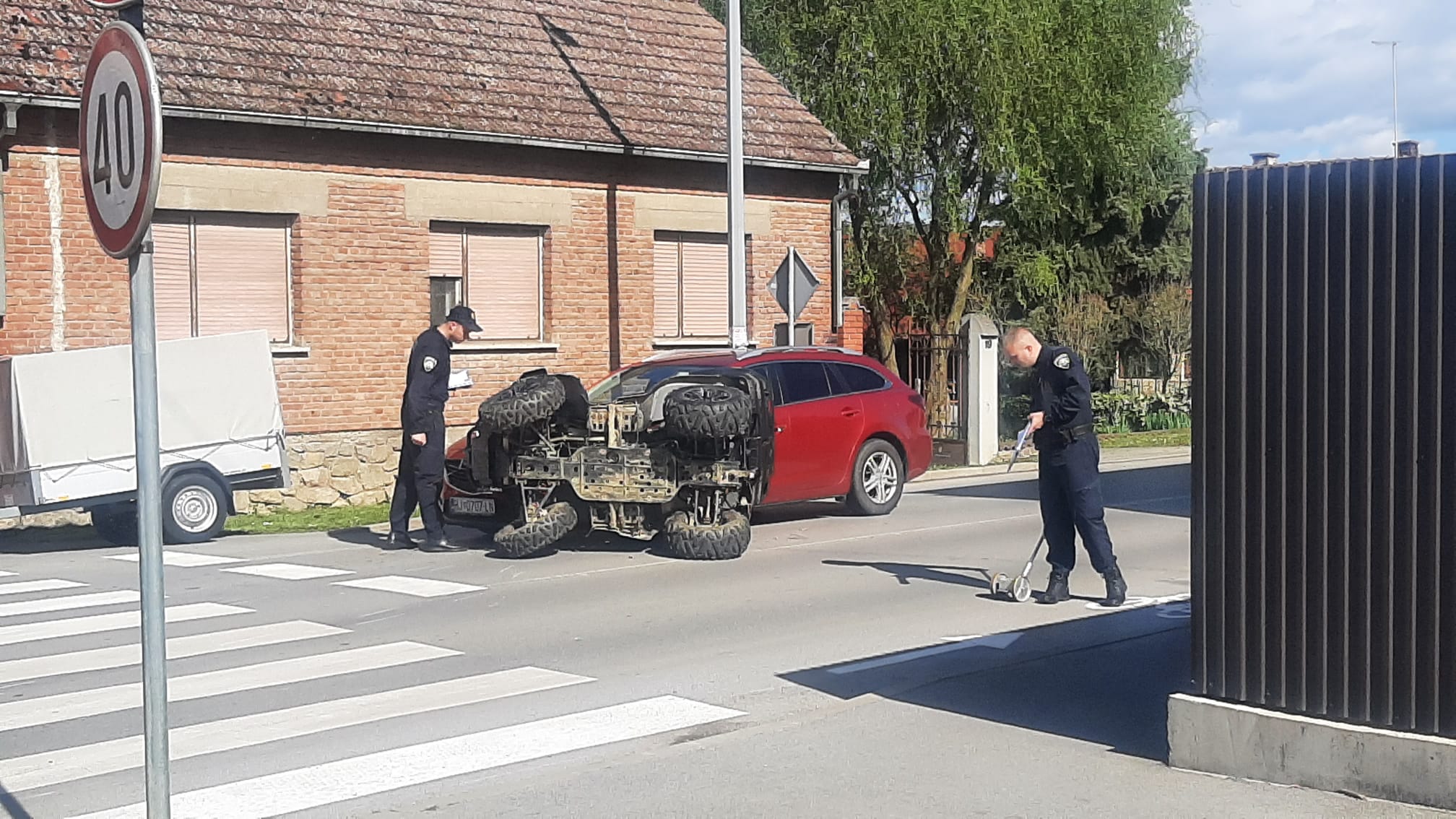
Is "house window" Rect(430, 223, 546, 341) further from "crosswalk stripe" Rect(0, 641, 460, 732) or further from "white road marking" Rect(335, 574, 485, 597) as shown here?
"crosswalk stripe" Rect(0, 641, 460, 732)

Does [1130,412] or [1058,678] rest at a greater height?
[1130,412]

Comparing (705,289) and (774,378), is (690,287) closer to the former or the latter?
(705,289)

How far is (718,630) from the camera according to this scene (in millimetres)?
10055

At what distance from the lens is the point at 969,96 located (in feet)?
95.5

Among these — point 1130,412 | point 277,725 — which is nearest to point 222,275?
point 277,725

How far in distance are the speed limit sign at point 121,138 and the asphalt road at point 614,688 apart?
2546mm

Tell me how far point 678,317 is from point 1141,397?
15895 millimetres

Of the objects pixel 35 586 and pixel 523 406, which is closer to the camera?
pixel 35 586

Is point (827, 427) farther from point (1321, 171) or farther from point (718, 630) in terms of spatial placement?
point (1321, 171)

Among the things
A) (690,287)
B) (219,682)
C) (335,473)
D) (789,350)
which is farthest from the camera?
(690,287)

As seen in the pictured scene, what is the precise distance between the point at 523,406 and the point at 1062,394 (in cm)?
472

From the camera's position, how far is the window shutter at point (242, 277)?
61.7 ft

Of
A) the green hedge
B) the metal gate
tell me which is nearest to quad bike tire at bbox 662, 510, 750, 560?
the metal gate

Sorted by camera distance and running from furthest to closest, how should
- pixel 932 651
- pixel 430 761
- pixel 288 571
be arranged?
pixel 288 571
pixel 932 651
pixel 430 761
